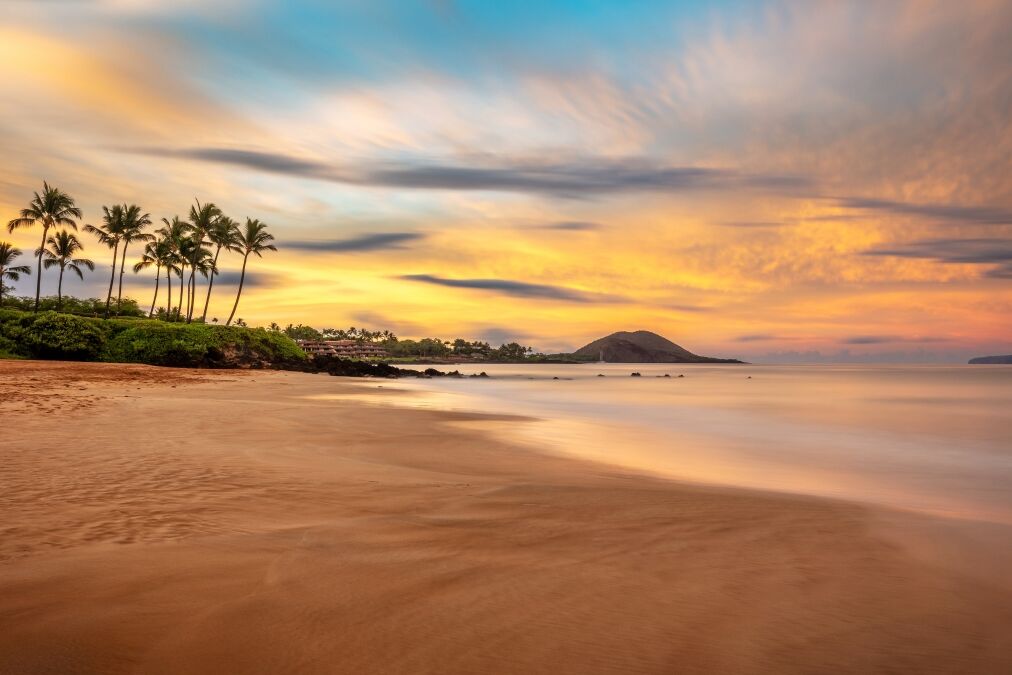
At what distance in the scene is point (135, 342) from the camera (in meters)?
49.0

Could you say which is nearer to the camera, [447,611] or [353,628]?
[353,628]

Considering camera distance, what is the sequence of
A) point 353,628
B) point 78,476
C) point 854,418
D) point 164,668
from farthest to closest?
point 854,418, point 78,476, point 353,628, point 164,668

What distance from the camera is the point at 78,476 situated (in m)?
6.61

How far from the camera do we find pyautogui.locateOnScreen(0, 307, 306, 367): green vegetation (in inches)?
1745

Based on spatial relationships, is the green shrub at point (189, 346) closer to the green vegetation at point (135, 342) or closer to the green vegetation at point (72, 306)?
the green vegetation at point (135, 342)

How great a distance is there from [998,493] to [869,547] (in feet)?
18.9

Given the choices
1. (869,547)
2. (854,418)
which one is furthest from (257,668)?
(854,418)

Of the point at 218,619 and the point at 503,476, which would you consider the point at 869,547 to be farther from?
the point at 218,619

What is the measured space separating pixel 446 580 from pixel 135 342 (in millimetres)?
54149

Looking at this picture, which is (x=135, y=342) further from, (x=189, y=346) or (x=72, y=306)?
(x=72, y=306)

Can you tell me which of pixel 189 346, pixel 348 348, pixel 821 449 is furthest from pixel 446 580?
pixel 348 348

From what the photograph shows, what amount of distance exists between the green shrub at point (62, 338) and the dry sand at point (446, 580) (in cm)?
4602

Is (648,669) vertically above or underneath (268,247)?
underneath

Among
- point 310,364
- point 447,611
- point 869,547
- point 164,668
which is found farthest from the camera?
point 310,364
